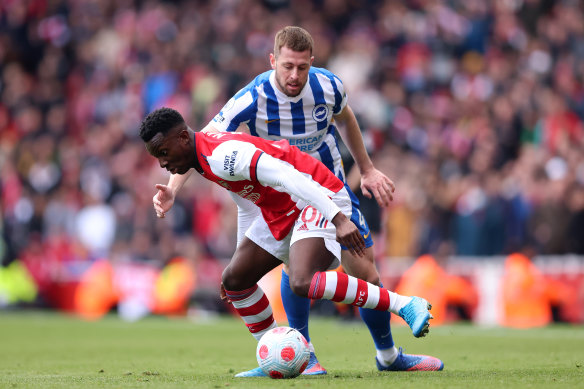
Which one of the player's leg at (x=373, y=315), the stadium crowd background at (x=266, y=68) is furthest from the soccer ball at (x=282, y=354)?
the stadium crowd background at (x=266, y=68)

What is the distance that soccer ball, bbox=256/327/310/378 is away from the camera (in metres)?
5.66

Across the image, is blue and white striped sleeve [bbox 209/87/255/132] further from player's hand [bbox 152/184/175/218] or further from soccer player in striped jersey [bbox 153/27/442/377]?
player's hand [bbox 152/184/175/218]

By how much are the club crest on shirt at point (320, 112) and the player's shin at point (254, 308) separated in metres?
1.24

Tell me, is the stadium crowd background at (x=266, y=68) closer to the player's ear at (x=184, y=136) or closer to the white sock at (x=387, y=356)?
the white sock at (x=387, y=356)

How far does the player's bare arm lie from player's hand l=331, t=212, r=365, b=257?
870 mm

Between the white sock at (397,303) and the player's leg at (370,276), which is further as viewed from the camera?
the player's leg at (370,276)

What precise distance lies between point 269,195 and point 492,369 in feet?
6.63

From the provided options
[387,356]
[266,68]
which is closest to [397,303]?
[387,356]

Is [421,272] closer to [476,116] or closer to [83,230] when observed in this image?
[476,116]

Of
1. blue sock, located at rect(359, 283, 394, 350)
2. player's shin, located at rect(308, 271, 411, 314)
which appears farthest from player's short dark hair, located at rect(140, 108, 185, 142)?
blue sock, located at rect(359, 283, 394, 350)

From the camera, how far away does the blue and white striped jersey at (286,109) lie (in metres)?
6.29

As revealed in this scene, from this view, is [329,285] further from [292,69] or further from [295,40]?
[295,40]

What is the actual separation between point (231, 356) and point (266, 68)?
390 inches

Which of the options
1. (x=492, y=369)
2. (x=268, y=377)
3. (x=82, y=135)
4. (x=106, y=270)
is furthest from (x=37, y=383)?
(x=82, y=135)
